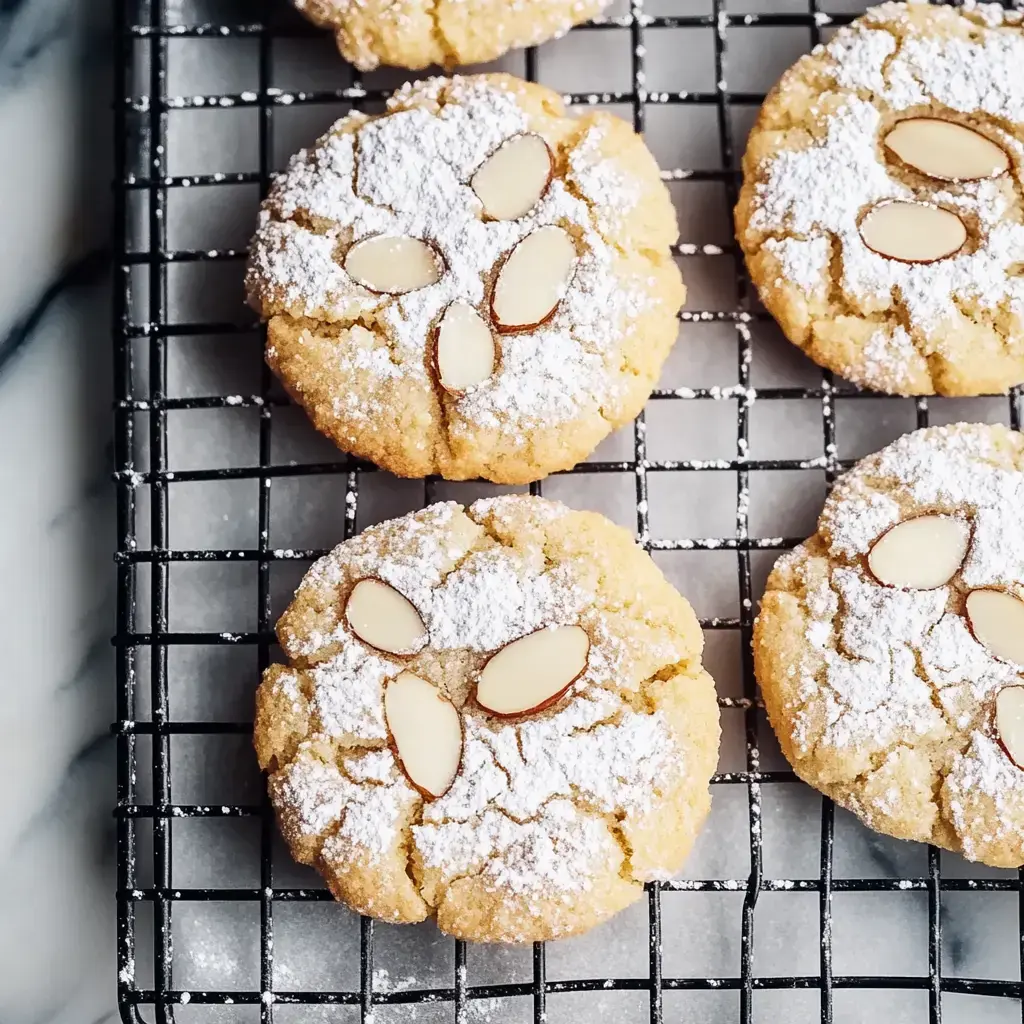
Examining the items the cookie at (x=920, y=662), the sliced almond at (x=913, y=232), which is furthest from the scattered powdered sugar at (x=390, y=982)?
the sliced almond at (x=913, y=232)

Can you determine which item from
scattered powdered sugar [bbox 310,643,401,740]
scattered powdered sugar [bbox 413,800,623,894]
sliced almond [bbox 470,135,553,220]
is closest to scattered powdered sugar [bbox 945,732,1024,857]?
scattered powdered sugar [bbox 413,800,623,894]

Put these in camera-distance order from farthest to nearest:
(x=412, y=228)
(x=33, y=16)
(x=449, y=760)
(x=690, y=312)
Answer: (x=33, y=16) < (x=690, y=312) < (x=412, y=228) < (x=449, y=760)

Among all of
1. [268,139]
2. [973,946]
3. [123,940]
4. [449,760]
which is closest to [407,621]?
[449,760]

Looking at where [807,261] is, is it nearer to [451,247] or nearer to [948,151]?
[948,151]

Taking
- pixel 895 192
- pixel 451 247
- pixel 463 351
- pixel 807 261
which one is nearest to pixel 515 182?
pixel 451 247

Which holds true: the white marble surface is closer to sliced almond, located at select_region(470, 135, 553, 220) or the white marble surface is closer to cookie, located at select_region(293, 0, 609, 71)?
cookie, located at select_region(293, 0, 609, 71)

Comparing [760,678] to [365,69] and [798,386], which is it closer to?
[798,386]
